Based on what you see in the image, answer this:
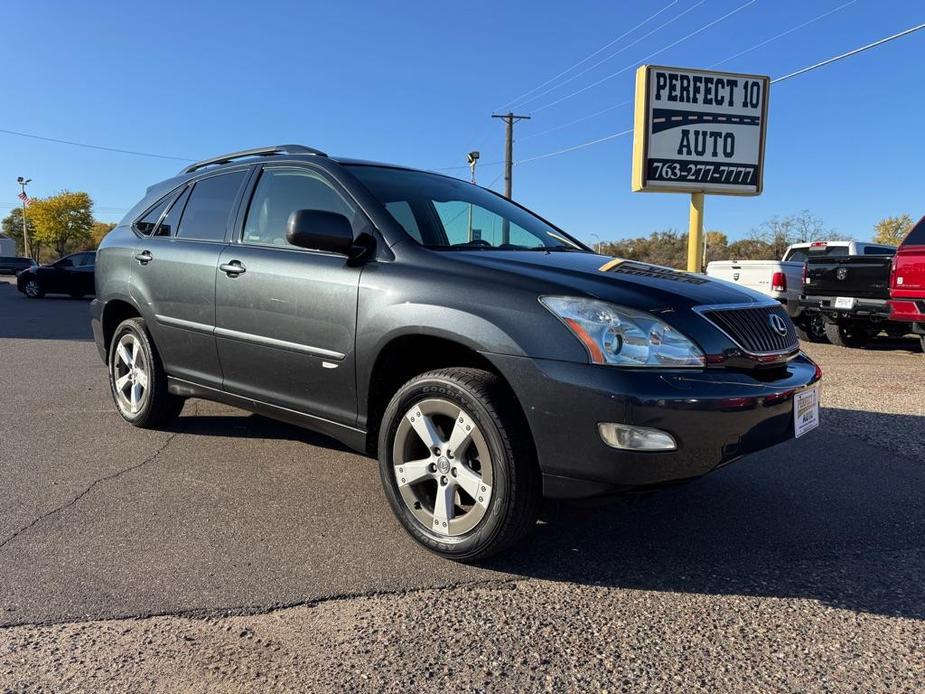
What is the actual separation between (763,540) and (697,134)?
1035cm

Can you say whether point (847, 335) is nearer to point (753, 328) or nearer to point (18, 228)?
point (753, 328)

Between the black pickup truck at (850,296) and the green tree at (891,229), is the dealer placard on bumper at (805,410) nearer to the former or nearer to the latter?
the black pickup truck at (850,296)

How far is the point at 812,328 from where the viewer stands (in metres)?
12.1

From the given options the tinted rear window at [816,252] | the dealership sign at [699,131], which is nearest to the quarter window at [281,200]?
the dealership sign at [699,131]

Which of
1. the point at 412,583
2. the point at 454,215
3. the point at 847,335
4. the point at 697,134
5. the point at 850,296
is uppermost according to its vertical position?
the point at 697,134

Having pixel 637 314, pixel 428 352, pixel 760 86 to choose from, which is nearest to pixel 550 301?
pixel 637 314

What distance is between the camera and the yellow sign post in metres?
11.9

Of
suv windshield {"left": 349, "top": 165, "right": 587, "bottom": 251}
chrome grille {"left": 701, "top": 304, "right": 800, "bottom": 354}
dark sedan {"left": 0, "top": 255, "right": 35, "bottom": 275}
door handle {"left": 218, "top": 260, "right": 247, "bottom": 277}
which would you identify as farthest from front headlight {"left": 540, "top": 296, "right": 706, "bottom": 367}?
dark sedan {"left": 0, "top": 255, "right": 35, "bottom": 275}

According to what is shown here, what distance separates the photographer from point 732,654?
7.49 ft

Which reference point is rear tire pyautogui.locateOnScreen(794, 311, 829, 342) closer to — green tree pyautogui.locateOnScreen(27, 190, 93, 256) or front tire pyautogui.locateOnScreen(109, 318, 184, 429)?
front tire pyautogui.locateOnScreen(109, 318, 184, 429)

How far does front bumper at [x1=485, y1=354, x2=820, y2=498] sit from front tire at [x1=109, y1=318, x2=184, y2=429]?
114 inches

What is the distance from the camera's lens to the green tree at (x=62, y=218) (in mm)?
75188

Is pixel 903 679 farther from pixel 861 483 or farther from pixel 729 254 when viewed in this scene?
pixel 729 254

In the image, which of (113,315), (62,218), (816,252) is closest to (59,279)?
(113,315)
